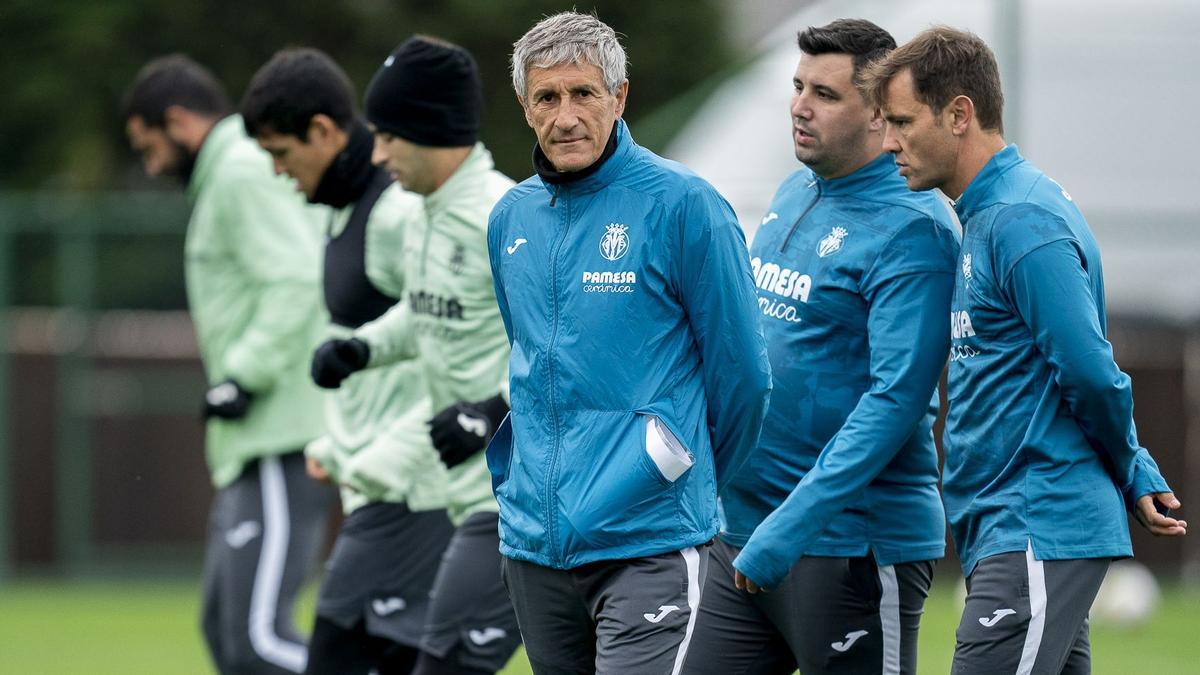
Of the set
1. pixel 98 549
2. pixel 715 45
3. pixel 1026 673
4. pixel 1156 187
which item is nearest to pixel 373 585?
pixel 1026 673

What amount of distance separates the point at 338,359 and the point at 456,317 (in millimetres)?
405

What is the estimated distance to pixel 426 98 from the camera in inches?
241

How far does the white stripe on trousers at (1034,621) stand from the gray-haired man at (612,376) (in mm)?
772

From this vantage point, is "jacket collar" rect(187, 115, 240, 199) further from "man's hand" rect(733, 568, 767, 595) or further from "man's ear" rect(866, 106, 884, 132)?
"man's hand" rect(733, 568, 767, 595)

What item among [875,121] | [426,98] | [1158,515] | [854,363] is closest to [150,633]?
[426,98]

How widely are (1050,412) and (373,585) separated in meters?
2.70

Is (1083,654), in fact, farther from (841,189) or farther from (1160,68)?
(1160,68)

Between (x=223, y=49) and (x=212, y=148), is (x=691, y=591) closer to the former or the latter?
(x=212, y=148)

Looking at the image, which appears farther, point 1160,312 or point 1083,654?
point 1160,312

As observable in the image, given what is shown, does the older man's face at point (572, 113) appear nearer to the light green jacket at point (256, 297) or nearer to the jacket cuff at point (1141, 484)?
the jacket cuff at point (1141, 484)

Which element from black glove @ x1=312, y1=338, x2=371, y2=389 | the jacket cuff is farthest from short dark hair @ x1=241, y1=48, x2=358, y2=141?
the jacket cuff

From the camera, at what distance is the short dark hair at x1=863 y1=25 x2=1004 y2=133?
15.5 feet

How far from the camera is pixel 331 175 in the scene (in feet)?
22.1

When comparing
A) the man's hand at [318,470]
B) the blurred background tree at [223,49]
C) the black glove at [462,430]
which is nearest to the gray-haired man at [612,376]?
the black glove at [462,430]
